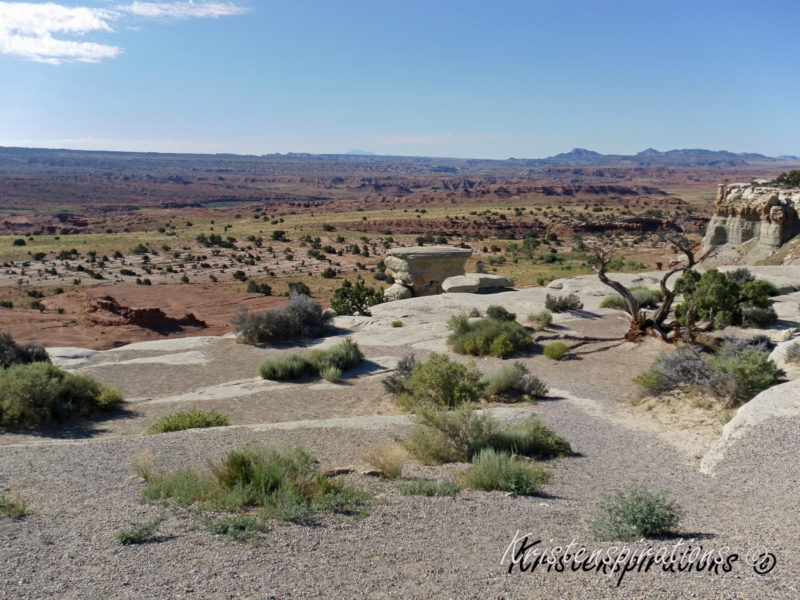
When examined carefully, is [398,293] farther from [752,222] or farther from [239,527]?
[239,527]

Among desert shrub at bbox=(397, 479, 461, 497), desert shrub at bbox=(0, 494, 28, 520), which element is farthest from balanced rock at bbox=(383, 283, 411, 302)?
desert shrub at bbox=(0, 494, 28, 520)

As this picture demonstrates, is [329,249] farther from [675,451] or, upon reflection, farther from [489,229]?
[675,451]

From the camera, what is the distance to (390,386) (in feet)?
45.1

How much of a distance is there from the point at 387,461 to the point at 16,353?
11.3m

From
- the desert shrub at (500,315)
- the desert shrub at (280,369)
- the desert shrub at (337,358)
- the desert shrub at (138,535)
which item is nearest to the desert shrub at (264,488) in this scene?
the desert shrub at (138,535)

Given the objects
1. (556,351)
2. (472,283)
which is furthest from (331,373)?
(472,283)

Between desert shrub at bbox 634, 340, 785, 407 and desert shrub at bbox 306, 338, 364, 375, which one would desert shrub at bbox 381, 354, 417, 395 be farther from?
desert shrub at bbox 634, 340, 785, 407

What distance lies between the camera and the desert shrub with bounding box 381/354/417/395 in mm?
13664

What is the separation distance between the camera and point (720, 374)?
11.0m

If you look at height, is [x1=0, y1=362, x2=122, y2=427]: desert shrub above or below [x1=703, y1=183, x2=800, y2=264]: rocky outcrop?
below

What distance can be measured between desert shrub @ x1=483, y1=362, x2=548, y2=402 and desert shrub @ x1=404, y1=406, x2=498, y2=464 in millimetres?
3803

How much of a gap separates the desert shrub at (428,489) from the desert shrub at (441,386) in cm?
500

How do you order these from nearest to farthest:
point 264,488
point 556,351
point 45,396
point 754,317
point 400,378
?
point 264,488 < point 45,396 < point 400,378 < point 556,351 < point 754,317

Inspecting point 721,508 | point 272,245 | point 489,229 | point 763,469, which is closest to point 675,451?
point 763,469
